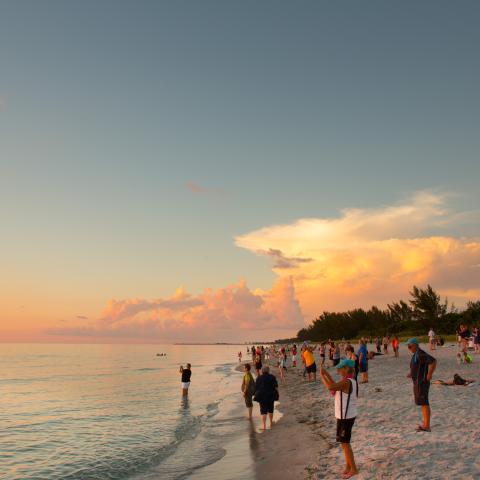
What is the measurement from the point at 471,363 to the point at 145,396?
22.8 m

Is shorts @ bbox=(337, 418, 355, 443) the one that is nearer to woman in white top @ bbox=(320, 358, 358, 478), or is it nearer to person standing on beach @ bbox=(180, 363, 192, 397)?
Result: woman in white top @ bbox=(320, 358, 358, 478)

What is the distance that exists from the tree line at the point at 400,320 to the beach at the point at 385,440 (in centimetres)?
6372

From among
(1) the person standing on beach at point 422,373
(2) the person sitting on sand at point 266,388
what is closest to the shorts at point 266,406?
(2) the person sitting on sand at point 266,388

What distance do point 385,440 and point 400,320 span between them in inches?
4338

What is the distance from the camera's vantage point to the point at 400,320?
4444 inches

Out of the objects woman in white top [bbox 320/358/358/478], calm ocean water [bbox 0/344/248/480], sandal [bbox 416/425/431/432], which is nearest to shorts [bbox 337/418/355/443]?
woman in white top [bbox 320/358/358/478]

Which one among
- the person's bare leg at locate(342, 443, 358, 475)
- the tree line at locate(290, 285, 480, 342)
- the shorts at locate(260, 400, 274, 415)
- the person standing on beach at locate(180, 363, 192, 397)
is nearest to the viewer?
the person's bare leg at locate(342, 443, 358, 475)

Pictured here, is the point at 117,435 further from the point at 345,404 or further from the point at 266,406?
the point at 345,404

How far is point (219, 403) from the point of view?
26172 millimetres

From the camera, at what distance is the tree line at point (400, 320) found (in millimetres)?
83062

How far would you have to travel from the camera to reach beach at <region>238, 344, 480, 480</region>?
28.2 ft

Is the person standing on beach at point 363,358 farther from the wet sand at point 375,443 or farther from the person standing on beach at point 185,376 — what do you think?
→ the person standing on beach at point 185,376

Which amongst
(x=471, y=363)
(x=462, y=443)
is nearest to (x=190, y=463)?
(x=462, y=443)

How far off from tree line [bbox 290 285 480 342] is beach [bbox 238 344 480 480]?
209 feet
